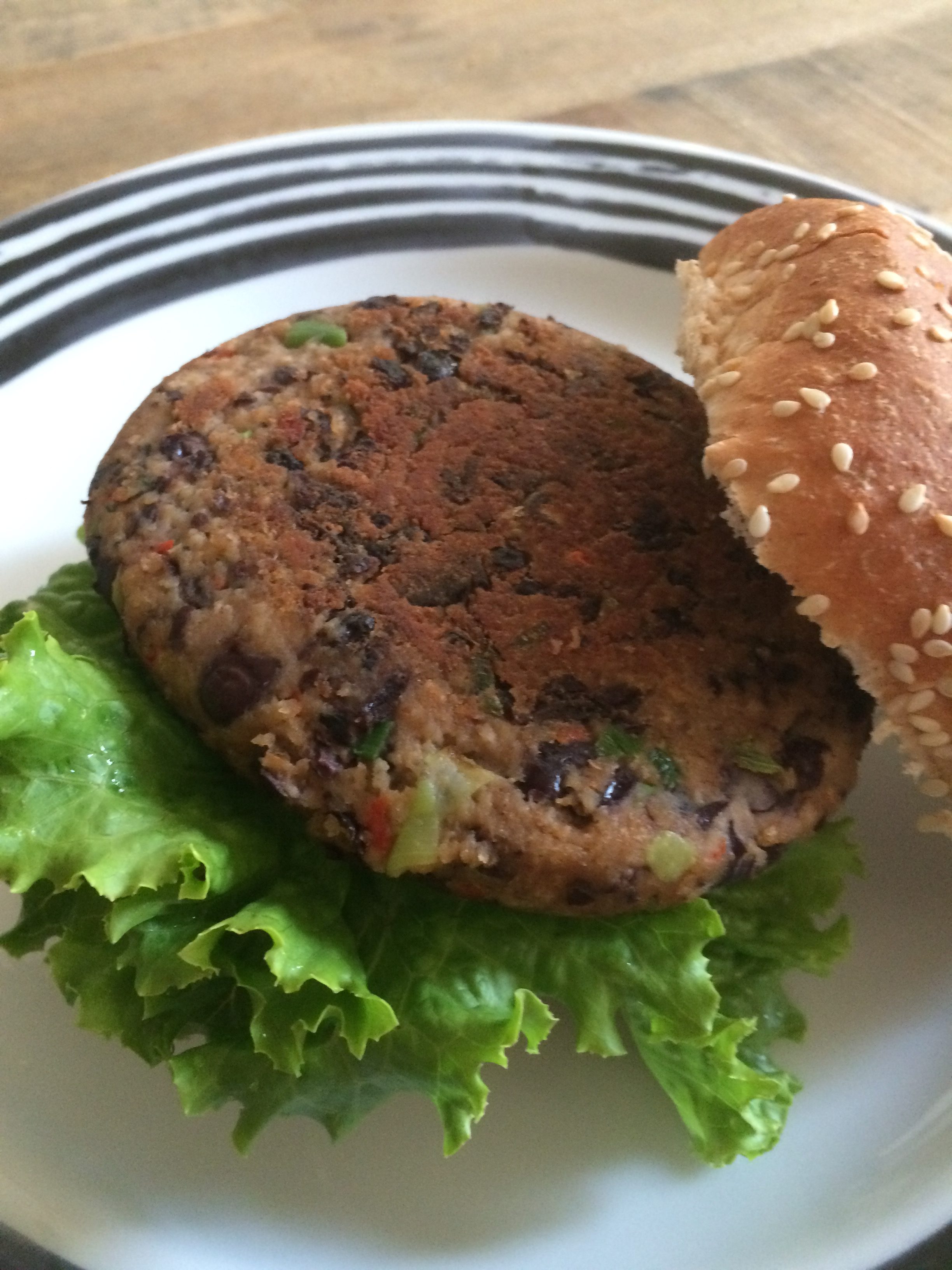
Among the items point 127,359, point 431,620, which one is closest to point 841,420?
point 431,620

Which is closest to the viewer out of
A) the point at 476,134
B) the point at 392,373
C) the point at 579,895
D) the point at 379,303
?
the point at 579,895

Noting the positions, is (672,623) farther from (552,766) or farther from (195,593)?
(195,593)

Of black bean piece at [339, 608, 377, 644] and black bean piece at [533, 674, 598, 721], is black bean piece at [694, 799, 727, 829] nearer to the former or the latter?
black bean piece at [533, 674, 598, 721]

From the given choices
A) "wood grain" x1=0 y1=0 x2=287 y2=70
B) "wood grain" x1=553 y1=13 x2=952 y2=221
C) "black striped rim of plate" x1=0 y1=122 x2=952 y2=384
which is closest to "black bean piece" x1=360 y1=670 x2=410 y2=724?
"black striped rim of plate" x1=0 y1=122 x2=952 y2=384

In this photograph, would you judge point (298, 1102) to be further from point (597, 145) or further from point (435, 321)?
point (597, 145)

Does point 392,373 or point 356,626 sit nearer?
point 356,626

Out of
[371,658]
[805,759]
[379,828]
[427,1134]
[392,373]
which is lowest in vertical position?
[427,1134]

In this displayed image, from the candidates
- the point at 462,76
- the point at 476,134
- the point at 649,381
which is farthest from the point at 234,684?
the point at 462,76

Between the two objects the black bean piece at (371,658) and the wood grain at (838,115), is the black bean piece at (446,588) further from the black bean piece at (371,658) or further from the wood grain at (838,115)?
the wood grain at (838,115)
